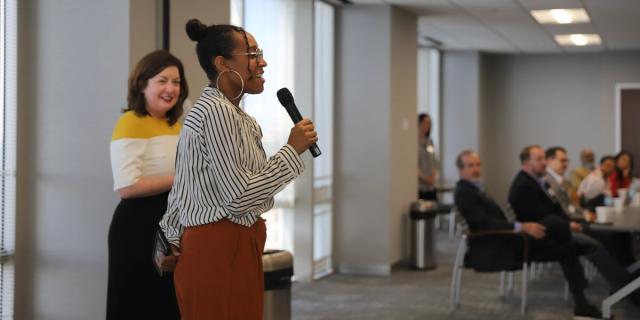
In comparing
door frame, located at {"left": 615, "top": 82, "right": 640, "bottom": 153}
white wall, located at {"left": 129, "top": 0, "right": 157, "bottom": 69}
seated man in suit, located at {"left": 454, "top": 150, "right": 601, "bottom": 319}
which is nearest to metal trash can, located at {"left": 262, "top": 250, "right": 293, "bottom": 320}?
white wall, located at {"left": 129, "top": 0, "right": 157, "bottom": 69}

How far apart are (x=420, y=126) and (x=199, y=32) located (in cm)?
763

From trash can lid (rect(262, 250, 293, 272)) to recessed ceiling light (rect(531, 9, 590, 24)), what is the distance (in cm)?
579

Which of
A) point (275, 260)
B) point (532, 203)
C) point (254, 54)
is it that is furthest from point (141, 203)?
point (532, 203)

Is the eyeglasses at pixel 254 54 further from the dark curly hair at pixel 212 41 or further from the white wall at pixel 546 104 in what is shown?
A: the white wall at pixel 546 104

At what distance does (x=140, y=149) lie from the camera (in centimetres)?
343

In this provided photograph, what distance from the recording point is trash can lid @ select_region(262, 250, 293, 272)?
417 centimetres

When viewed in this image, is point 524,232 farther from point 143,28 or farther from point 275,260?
point 143,28

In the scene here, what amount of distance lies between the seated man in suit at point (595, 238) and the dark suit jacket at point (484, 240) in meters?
0.63

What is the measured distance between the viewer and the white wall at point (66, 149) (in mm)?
4406

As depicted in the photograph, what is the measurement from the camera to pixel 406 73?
8.96m

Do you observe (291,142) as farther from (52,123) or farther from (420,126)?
(420,126)

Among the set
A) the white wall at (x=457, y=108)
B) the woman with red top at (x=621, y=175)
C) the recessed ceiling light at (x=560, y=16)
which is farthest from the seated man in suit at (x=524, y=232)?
the white wall at (x=457, y=108)

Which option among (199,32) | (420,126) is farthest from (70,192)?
(420,126)

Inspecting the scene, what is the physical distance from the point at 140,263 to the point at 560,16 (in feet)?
23.6
